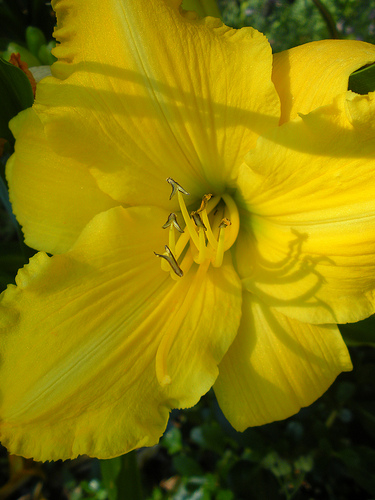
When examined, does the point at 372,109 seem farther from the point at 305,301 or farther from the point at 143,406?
the point at 143,406

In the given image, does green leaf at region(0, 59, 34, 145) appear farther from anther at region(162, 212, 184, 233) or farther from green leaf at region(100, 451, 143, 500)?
green leaf at region(100, 451, 143, 500)

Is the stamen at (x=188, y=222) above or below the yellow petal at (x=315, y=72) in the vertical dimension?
below

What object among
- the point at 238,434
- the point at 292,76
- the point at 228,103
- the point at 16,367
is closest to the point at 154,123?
the point at 228,103

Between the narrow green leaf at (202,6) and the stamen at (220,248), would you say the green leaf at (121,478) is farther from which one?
the narrow green leaf at (202,6)

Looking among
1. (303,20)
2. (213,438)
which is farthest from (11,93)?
(303,20)

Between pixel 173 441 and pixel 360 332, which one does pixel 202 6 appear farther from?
pixel 173 441

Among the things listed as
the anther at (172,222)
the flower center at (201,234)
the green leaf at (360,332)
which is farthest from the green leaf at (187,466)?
the anther at (172,222)

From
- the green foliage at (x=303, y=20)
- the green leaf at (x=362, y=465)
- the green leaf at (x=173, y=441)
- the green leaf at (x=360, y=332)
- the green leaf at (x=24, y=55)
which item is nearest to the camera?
the green leaf at (x=360, y=332)

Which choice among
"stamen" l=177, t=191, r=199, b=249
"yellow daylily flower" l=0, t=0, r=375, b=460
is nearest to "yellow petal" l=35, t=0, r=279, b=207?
"yellow daylily flower" l=0, t=0, r=375, b=460
